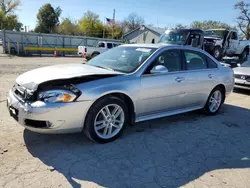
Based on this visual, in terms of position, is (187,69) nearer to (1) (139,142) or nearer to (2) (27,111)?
(1) (139,142)

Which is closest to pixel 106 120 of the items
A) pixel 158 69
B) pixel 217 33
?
pixel 158 69

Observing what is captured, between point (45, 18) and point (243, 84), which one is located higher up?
point (45, 18)

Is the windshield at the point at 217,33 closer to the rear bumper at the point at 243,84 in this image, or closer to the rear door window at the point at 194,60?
the rear bumper at the point at 243,84

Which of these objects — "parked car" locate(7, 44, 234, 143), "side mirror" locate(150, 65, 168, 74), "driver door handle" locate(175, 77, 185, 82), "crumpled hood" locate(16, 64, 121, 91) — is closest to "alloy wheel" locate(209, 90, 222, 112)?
"parked car" locate(7, 44, 234, 143)

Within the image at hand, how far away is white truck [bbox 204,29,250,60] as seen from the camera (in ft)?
48.3

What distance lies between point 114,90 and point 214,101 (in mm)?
3110

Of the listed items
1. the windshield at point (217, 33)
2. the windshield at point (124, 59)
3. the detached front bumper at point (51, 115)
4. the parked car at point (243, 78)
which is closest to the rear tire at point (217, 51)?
the windshield at point (217, 33)

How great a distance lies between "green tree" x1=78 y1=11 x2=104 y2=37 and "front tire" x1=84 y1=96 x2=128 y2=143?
54.8m

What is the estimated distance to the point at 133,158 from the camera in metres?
3.15

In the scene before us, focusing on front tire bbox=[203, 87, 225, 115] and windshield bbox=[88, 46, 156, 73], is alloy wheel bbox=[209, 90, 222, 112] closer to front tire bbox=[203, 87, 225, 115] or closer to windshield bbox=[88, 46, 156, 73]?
front tire bbox=[203, 87, 225, 115]

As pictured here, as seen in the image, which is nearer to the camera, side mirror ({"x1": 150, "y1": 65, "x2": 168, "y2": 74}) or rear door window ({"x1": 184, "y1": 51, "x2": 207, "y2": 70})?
side mirror ({"x1": 150, "y1": 65, "x2": 168, "y2": 74})

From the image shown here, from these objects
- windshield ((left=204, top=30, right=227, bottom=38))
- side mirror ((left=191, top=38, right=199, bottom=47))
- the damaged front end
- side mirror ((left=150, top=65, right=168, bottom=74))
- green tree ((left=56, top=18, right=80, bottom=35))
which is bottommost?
the damaged front end

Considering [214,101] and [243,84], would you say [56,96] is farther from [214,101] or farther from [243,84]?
[243,84]

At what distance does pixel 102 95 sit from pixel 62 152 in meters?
1.01
